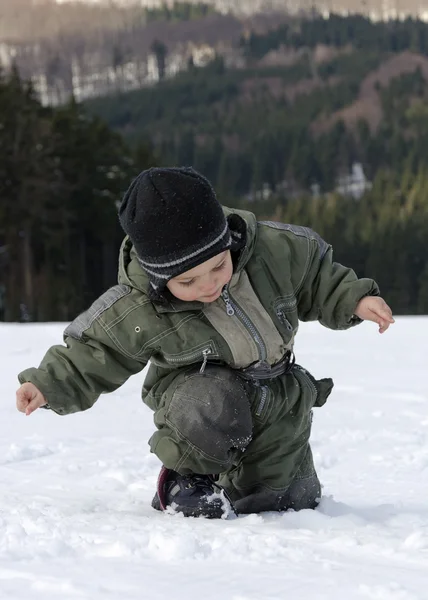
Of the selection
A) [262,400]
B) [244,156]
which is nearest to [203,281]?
[262,400]

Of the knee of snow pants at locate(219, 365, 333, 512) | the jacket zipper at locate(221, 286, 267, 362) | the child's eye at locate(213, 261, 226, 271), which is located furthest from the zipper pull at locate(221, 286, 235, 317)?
the knee of snow pants at locate(219, 365, 333, 512)

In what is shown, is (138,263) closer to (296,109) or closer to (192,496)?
(192,496)

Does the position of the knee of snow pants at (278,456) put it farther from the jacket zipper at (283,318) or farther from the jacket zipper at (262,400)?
the jacket zipper at (283,318)

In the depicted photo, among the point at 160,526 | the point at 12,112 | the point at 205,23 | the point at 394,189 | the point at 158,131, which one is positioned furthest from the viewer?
the point at 205,23

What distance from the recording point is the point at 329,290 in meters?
2.70

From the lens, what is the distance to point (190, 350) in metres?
2.53

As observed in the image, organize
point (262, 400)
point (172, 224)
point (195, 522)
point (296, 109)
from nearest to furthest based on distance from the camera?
point (195, 522), point (172, 224), point (262, 400), point (296, 109)

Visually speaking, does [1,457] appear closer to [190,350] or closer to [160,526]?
[190,350]

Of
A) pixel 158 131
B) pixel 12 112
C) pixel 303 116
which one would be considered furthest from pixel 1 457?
pixel 303 116

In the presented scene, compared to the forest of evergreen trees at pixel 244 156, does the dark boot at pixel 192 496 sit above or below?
above

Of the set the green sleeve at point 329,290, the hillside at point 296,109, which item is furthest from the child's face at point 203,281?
the hillside at point 296,109

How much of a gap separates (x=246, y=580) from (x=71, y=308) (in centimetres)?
2754

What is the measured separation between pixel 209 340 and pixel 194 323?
0.06 metres

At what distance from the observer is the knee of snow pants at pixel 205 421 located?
8.30 feet
